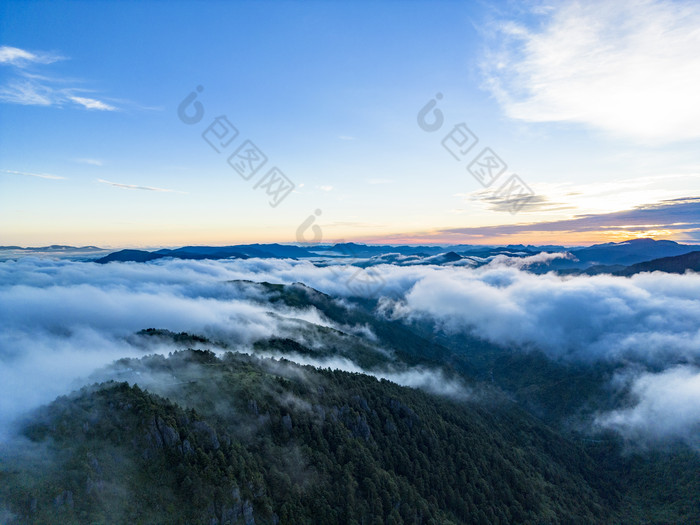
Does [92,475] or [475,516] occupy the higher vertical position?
[92,475]

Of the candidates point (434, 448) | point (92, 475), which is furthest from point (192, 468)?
point (434, 448)

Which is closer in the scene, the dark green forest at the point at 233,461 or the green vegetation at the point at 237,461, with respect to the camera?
the dark green forest at the point at 233,461

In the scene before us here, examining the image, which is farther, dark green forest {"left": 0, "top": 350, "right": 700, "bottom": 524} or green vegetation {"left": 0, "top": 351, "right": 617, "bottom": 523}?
green vegetation {"left": 0, "top": 351, "right": 617, "bottom": 523}

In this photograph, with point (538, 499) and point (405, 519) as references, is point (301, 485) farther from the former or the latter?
point (538, 499)

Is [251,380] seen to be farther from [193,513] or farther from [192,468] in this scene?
[193,513]

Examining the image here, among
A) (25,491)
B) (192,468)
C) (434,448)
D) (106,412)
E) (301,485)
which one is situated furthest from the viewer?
(434,448)

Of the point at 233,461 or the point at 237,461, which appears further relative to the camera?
the point at 237,461

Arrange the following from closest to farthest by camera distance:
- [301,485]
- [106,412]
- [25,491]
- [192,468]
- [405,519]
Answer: [25,491] → [192,468] → [106,412] → [301,485] → [405,519]

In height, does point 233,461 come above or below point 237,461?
above

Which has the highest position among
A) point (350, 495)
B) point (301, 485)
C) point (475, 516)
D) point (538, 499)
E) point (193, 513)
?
point (193, 513)

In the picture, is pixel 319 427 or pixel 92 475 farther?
pixel 319 427
